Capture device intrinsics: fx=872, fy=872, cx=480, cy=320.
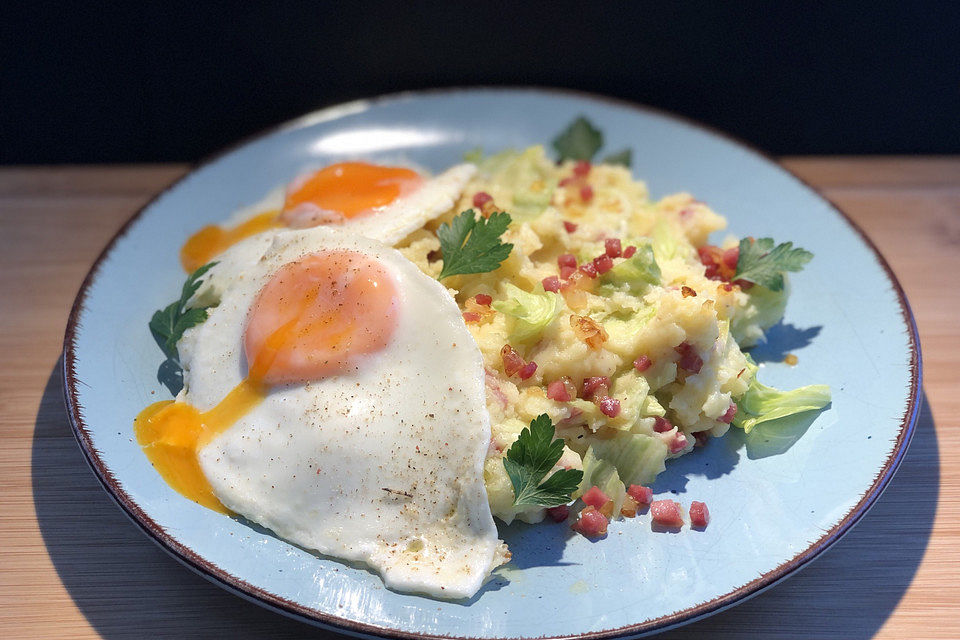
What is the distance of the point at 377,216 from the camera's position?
179 inches

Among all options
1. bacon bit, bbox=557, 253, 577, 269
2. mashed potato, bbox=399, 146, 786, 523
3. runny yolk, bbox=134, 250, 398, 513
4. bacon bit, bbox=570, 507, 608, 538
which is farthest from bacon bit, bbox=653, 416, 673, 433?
runny yolk, bbox=134, 250, 398, 513

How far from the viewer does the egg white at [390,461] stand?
3.48 meters

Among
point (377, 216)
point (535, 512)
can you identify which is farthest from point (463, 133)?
point (535, 512)

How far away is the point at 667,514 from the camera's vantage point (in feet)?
12.0

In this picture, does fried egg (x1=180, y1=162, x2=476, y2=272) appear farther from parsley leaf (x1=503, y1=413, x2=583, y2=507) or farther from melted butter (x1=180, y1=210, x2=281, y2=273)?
parsley leaf (x1=503, y1=413, x2=583, y2=507)

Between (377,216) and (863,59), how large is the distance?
4.31m

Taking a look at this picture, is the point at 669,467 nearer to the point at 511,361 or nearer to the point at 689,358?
the point at 689,358

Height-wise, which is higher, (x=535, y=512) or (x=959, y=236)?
(x=959, y=236)

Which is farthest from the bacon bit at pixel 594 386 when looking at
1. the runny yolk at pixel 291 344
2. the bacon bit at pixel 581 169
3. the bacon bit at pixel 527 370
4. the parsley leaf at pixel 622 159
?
the parsley leaf at pixel 622 159

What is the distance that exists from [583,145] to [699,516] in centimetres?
290

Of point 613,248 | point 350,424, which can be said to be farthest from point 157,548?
point 613,248

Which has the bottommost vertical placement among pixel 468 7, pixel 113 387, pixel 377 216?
pixel 113 387

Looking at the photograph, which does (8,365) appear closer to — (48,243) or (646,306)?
(48,243)

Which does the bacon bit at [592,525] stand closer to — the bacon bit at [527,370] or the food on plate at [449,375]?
the food on plate at [449,375]
